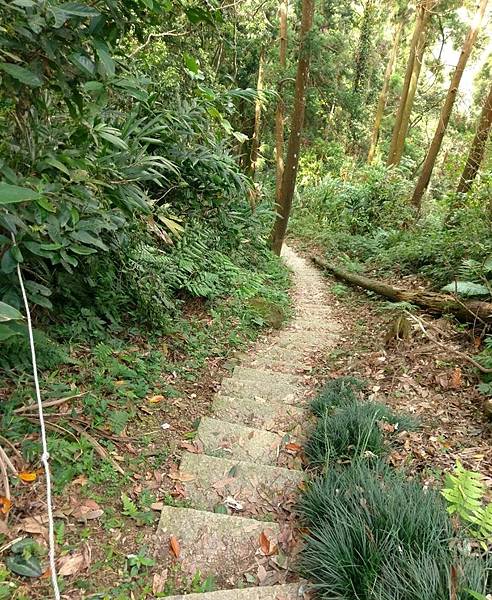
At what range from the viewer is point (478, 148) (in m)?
8.32

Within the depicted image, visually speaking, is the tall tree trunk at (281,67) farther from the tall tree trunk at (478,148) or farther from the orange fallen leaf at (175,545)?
the orange fallen leaf at (175,545)

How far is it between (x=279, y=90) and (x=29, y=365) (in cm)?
1071

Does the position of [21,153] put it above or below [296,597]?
above

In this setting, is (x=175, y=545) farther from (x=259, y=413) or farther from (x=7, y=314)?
(x=259, y=413)

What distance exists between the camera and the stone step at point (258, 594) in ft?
5.91

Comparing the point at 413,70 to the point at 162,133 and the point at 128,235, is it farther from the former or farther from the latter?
the point at 128,235

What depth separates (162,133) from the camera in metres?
4.92

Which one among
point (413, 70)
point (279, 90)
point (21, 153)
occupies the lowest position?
point (21, 153)

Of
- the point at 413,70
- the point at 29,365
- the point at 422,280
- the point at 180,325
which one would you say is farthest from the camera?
the point at 413,70

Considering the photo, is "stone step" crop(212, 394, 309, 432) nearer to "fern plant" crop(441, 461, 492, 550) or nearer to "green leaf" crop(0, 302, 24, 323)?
"fern plant" crop(441, 461, 492, 550)

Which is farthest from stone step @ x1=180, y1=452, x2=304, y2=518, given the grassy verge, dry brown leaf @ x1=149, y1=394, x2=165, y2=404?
dry brown leaf @ x1=149, y1=394, x2=165, y2=404

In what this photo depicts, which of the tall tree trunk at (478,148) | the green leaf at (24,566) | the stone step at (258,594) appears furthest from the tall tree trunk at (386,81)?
the green leaf at (24,566)

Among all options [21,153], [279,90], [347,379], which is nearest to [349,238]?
[279,90]

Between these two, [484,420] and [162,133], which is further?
[162,133]
